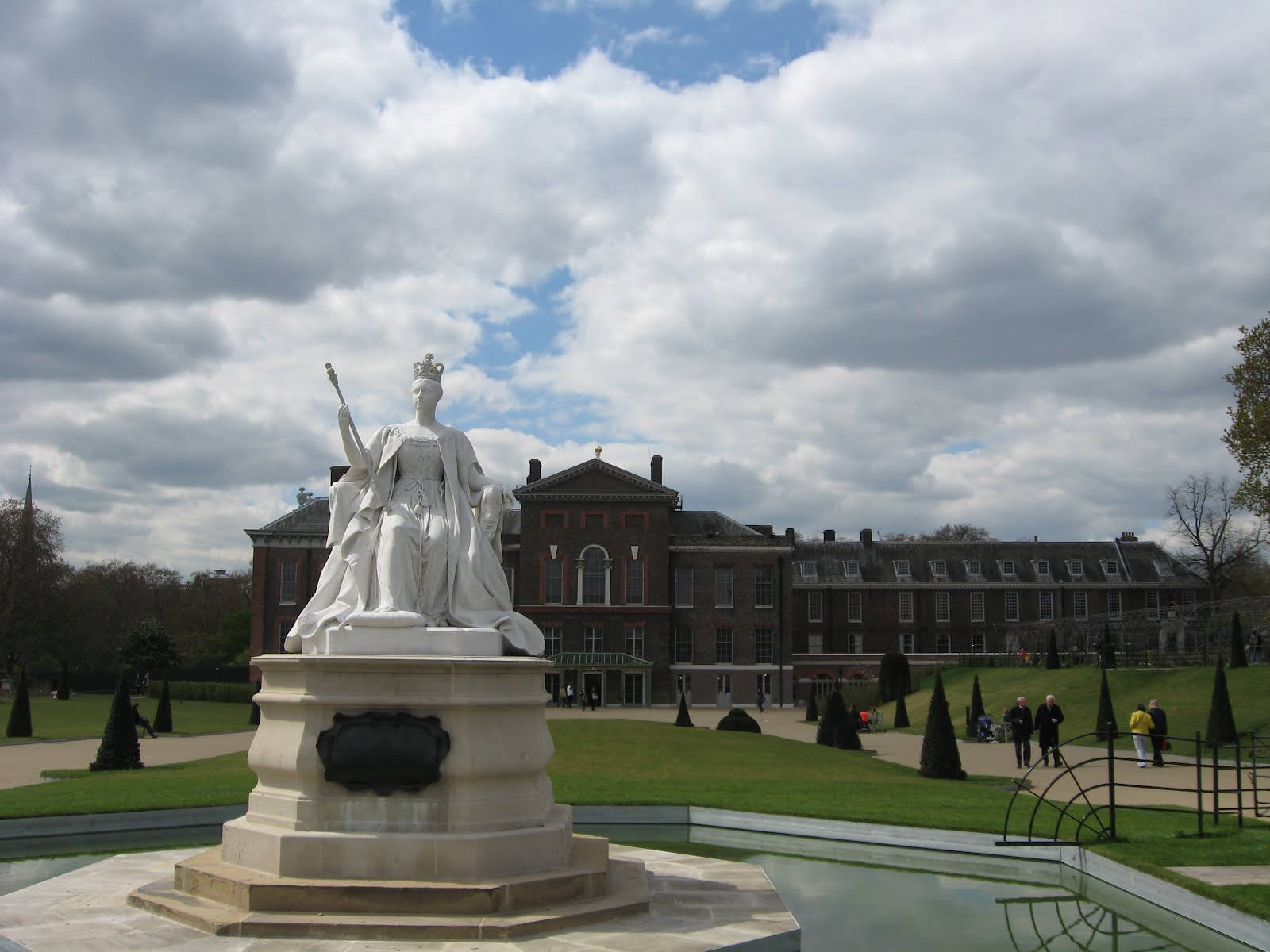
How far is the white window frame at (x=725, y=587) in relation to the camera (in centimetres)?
6231

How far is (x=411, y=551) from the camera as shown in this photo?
8.74 metres

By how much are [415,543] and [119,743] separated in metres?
16.9

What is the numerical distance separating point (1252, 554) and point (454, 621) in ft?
222

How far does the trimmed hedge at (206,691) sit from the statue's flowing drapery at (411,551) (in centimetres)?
5007

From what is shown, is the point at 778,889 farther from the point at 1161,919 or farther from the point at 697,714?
the point at 697,714

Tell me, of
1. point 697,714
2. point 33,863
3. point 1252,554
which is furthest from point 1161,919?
point 1252,554

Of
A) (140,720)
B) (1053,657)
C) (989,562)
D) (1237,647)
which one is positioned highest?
(989,562)

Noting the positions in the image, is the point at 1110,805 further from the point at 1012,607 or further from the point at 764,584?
the point at 1012,607

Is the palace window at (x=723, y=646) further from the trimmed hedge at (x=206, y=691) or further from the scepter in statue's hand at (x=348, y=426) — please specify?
the scepter in statue's hand at (x=348, y=426)

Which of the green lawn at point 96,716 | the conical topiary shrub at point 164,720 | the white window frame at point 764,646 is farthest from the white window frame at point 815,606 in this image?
the conical topiary shrub at point 164,720

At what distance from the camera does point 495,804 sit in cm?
787

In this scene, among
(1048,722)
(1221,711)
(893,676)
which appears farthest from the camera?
(893,676)

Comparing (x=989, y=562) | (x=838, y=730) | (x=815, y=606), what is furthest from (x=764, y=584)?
(x=838, y=730)

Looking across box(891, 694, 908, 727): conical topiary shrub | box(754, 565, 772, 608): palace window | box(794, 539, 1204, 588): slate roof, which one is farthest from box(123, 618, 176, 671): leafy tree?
box(891, 694, 908, 727): conical topiary shrub
